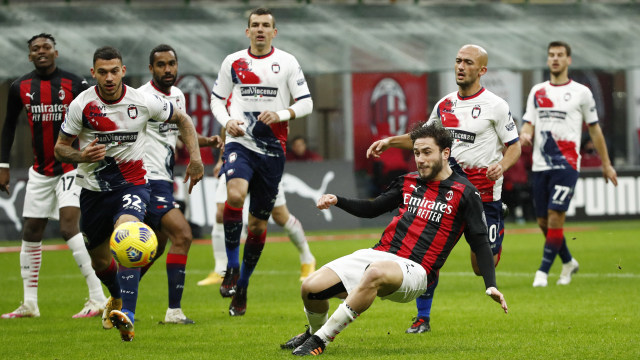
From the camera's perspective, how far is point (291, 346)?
7176 mm

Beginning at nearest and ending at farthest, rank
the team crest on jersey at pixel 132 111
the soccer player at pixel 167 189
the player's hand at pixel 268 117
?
the team crest on jersey at pixel 132 111 → the soccer player at pixel 167 189 → the player's hand at pixel 268 117

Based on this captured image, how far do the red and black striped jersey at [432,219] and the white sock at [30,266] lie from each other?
13.3 feet

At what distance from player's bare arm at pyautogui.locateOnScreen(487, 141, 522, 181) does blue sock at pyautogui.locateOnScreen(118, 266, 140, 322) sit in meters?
2.85

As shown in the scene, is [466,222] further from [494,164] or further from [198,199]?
[198,199]

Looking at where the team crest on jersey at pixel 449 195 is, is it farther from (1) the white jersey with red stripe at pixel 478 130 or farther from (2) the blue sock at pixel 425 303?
(1) the white jersey with red stripe at pixel 478 130

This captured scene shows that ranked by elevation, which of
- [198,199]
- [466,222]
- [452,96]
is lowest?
[198,199]

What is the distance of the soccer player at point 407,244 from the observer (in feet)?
21.7

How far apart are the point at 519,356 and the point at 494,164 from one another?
6.36ft

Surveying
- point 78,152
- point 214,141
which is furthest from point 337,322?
point 214,141

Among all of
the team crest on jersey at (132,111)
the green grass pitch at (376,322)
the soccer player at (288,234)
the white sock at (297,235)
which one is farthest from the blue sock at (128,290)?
the white sock at (297,235)

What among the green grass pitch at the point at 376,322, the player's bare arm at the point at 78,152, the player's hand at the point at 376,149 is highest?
the player's bare arm at the point at 78,152

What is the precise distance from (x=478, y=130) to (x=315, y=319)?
97.2 inches

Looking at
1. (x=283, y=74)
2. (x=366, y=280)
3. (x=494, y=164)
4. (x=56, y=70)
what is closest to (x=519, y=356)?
(x=366, y=280)

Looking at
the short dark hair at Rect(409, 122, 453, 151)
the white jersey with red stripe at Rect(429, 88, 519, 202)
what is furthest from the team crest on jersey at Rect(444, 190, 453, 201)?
the white jersey with red stripe at Rect(429, 88, 519, 202)
